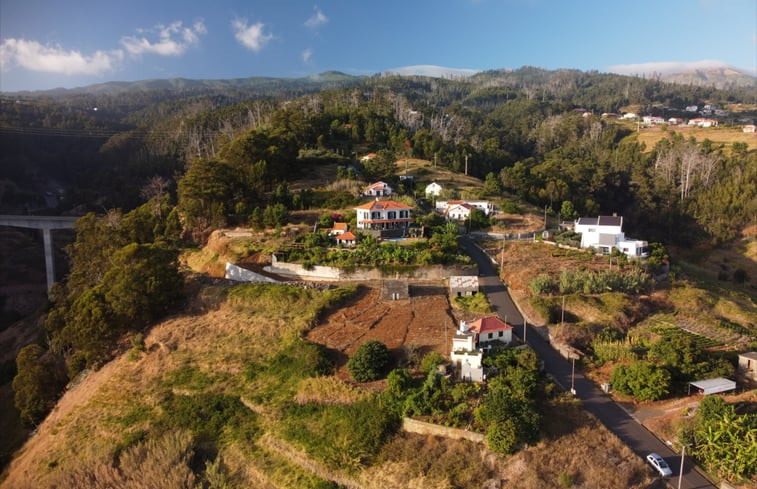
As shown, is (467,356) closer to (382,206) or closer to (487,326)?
(487,326)

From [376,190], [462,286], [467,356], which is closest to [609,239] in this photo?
[462,286]

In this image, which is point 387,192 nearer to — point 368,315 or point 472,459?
point 368,315

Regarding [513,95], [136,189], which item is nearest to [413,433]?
[136,189]

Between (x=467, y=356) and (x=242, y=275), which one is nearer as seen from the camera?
(x=467, y=356)

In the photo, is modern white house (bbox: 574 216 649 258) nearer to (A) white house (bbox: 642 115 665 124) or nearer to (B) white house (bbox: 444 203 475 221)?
(B) white house (bbox: 444 203 475 221)

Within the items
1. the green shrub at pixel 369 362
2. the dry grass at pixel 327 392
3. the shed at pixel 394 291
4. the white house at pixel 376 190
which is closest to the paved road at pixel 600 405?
the shed at pixel 394 291

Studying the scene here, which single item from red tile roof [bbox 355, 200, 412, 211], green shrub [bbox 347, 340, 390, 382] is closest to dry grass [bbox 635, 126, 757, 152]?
red tile roof [bbox 355, 200, 412, 211]
